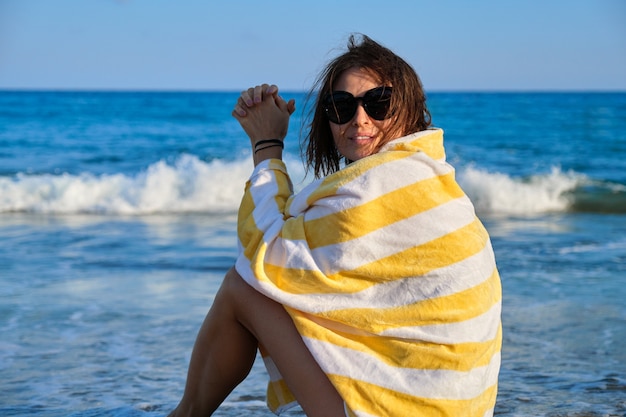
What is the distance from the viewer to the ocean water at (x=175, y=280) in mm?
3461

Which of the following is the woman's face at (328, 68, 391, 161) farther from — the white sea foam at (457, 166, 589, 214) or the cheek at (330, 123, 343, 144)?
the white sea foam at (457, 166, 589, 214)

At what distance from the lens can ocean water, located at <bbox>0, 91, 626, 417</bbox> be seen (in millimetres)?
3461

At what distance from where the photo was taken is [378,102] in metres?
2.19

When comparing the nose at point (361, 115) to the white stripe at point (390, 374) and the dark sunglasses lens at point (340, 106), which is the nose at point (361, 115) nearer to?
the dark sunglasses lens at point (340, 106)

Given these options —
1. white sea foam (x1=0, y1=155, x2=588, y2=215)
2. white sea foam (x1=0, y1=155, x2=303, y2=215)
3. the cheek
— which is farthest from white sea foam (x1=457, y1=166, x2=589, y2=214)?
the cheek

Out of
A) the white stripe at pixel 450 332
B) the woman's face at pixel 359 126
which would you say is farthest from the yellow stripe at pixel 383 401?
the woman's face at pixel 359 126

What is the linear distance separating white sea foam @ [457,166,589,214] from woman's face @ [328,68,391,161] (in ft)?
25.2

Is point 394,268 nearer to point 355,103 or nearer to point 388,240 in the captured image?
point 388,240

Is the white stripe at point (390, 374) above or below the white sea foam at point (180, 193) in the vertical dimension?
above

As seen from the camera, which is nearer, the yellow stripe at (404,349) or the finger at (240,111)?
the yellow stripe at (404,349)

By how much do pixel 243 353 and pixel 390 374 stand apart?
51cm

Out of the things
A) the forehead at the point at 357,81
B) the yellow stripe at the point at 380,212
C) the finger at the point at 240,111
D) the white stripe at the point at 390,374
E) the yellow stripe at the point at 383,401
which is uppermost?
the forehead at the point at 357,81

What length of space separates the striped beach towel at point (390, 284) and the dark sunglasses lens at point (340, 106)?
25 cm

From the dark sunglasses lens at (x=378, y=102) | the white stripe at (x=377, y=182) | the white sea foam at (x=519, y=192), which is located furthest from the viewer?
the white sea foam at (x=519, y=192)
